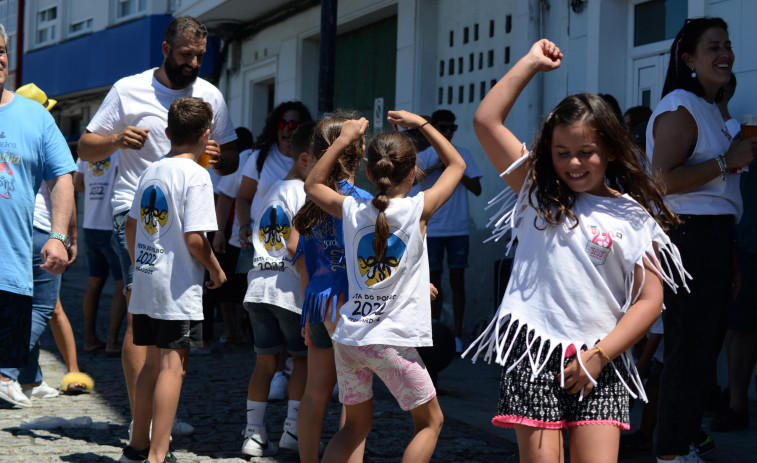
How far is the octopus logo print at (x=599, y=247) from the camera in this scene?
284 cm

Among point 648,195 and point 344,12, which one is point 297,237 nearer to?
point 648,195

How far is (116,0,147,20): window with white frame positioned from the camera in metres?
19.3

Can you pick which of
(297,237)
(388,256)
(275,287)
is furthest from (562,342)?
(275,287)

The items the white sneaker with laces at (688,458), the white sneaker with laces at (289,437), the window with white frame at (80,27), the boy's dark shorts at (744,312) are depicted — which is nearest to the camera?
the white sneaker with laces at (688,458)

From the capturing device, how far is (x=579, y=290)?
2.84 metres

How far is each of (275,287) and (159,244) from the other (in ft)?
2.40

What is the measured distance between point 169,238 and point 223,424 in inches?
59.8

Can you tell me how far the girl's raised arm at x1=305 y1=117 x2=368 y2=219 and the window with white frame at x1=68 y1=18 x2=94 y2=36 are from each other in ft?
60.6

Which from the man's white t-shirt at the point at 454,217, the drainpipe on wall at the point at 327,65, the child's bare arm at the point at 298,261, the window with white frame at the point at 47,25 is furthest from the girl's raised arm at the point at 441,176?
the window with white frame at the point at 47,25

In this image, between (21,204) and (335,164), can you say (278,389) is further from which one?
(335,164)

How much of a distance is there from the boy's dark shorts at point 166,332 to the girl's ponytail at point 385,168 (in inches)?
47.9

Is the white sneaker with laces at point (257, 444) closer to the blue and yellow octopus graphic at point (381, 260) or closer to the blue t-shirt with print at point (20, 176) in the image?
the blue t-shirt with print at point (20, 176)

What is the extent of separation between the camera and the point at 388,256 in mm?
3617

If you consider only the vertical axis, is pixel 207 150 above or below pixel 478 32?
below
